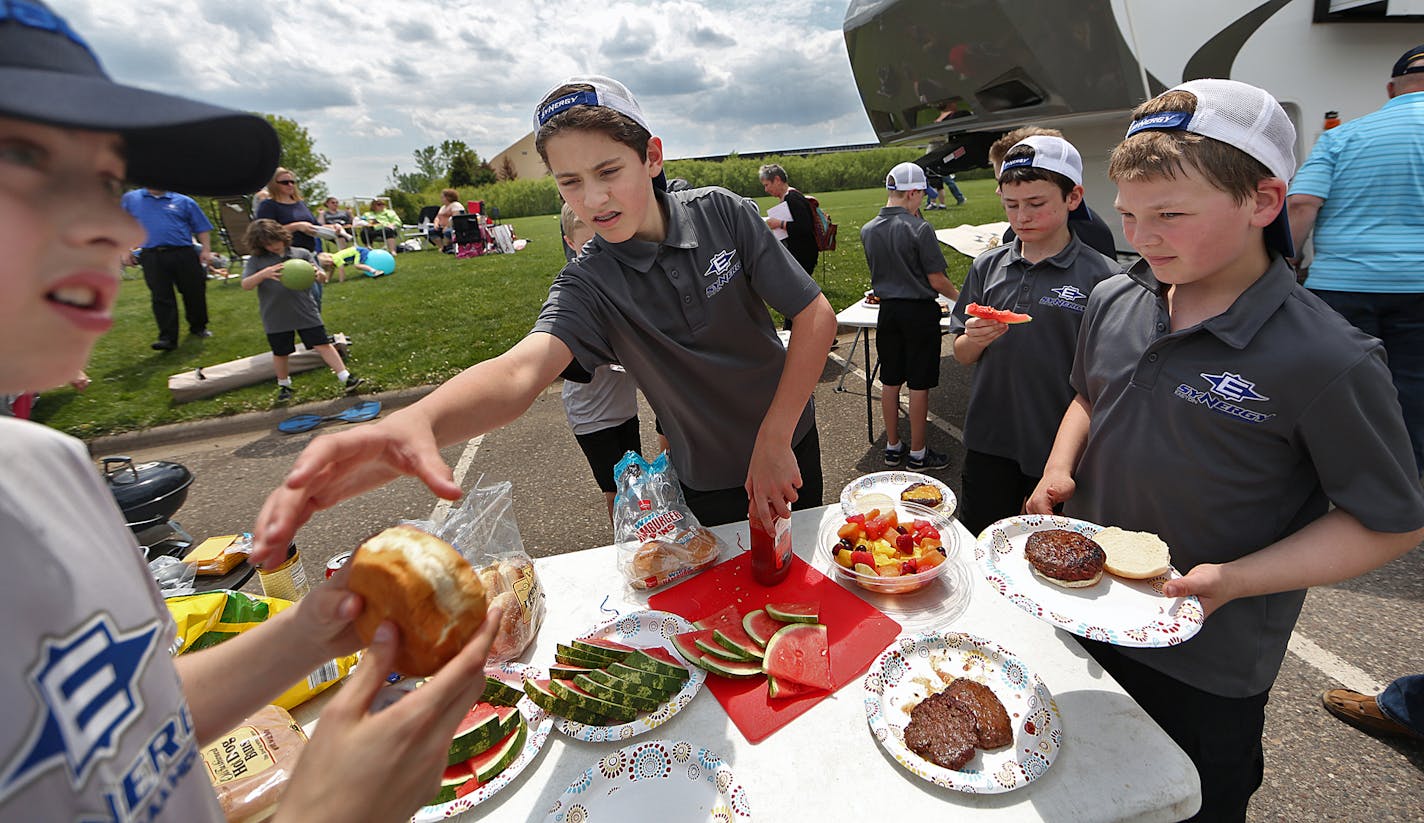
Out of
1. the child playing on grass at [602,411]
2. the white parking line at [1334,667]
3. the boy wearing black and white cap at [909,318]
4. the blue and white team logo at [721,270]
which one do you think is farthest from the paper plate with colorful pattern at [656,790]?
the boy wearing black and white cap at [909,318]

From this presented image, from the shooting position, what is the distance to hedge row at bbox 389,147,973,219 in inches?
1895

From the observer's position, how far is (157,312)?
10.2 meters

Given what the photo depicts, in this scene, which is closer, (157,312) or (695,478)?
(695,478)

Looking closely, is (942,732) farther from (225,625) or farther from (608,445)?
(608,445)

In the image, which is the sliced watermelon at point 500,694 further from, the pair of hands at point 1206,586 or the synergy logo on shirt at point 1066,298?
the synergy logo on shirt at point 1066,298

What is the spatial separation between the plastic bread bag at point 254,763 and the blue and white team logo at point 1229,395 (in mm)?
2376

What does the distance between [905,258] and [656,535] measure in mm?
4137

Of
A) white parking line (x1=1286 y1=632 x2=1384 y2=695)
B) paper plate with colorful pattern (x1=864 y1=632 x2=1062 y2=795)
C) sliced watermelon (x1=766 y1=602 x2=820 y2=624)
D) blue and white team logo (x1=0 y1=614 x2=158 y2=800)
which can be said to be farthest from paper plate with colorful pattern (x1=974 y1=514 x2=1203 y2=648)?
white parking line (x1=1286 y1=632 x2=1384 y2=695)

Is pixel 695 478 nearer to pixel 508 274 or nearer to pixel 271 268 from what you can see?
pixel 271 268

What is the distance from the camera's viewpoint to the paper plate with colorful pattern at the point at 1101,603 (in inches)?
52.2

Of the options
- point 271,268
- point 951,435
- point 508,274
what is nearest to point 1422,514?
point 951,435

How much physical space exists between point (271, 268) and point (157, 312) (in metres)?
5.25

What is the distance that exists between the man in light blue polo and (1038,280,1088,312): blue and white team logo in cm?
241

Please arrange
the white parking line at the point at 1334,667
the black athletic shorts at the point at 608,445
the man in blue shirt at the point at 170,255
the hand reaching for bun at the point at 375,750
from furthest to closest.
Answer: the man in blue shirt at the point at 170,255
the black athletic shorts at the point at 608,445
the white parking line at the point at 1334,667
the hand reaching for bun at the point at 375,750
